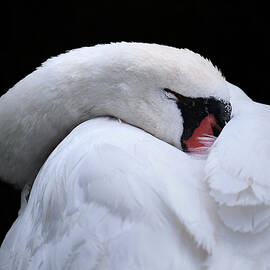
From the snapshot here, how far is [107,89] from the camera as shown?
1874 mm

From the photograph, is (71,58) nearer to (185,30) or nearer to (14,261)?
(14,261)

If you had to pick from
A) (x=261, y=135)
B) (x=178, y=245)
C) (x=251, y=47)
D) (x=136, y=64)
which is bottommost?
(x=251, y=47)

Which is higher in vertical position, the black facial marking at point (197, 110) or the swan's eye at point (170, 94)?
the swan's eye at point (170, 94)

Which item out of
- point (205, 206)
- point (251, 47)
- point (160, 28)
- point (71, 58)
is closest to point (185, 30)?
point (160, 28)

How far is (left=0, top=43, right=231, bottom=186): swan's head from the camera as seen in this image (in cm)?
182

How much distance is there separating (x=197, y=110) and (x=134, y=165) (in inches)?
15.8

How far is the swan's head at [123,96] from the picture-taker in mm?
1817

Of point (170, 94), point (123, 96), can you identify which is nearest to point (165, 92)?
point (170, 94)

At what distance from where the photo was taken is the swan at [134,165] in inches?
55.3

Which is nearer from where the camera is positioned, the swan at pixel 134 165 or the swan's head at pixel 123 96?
the swan at pixel 134 165

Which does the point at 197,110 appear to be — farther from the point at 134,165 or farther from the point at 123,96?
the point at 134,165

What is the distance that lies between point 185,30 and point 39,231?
1938 millimetres

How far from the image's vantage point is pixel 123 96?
6.13 ft

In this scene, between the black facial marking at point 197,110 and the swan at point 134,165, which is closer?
the swan at point 134,165
